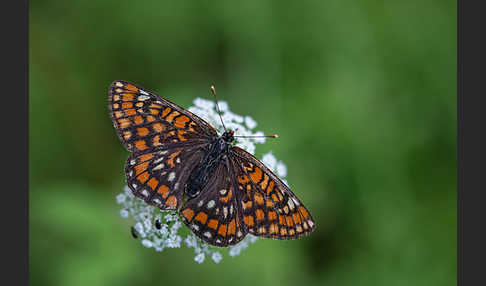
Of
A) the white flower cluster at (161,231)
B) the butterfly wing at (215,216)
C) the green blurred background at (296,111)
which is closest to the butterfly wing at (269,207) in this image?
the butterfly wing at (215,216)

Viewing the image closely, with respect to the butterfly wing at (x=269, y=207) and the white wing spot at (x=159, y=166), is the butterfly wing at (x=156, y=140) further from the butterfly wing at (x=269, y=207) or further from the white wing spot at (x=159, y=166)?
the butterfly wing at (x=269, y=207)

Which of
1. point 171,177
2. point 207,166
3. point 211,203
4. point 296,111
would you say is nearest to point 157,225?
point 171,177

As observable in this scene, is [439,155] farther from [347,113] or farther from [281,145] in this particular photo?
[281,145]

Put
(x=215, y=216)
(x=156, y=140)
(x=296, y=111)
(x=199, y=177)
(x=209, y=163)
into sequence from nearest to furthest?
1. (x=215, y=216)
2. (x=199, y=177)
3. (x=209, y=163)
4. (x=156, y=140)
5. (x=296, y=111)

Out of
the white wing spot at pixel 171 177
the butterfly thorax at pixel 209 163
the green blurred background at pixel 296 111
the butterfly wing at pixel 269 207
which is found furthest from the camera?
the green blurred background at pixel 296 111

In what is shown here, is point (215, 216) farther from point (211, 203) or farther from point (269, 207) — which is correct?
point (269, 207)

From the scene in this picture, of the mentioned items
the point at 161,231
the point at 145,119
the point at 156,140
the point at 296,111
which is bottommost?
the point at 161,231
